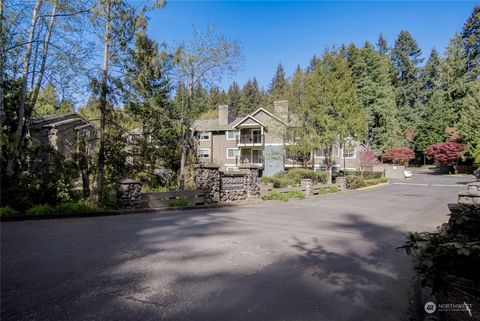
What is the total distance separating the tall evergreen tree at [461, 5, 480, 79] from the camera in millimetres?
47812

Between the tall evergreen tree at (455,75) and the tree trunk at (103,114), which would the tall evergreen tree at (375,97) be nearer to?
the tall evergreen tree at (455,75)

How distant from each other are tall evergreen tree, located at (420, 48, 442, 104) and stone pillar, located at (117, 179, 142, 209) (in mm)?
61616

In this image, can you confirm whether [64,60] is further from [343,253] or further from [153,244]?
[343,253]

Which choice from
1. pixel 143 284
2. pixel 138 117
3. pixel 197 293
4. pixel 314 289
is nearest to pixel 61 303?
pixel 143 284

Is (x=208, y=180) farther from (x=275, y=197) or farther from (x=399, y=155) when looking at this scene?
(x=399, y=155)

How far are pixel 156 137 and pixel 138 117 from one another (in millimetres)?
1441

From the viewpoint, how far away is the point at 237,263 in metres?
5.33

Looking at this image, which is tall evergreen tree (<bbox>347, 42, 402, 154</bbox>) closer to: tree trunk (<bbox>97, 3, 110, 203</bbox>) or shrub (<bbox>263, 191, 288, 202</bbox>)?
shrub (<bbox>263, 191, 288, 202</bbox>)

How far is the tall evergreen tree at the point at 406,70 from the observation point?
5762cm

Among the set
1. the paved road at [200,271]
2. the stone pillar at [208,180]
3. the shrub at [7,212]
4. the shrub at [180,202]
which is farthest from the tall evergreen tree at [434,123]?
the shrub at [7,212]

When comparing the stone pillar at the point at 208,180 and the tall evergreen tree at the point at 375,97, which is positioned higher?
the tall evergreen tree at the point at 375,97

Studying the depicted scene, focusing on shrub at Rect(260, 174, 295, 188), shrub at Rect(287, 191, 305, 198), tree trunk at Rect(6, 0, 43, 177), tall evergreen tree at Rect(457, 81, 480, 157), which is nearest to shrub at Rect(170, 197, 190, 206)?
tree trunk at Rect(6, 0, 43, 177)

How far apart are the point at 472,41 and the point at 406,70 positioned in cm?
1270

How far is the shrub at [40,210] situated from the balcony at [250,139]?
28835 mm
